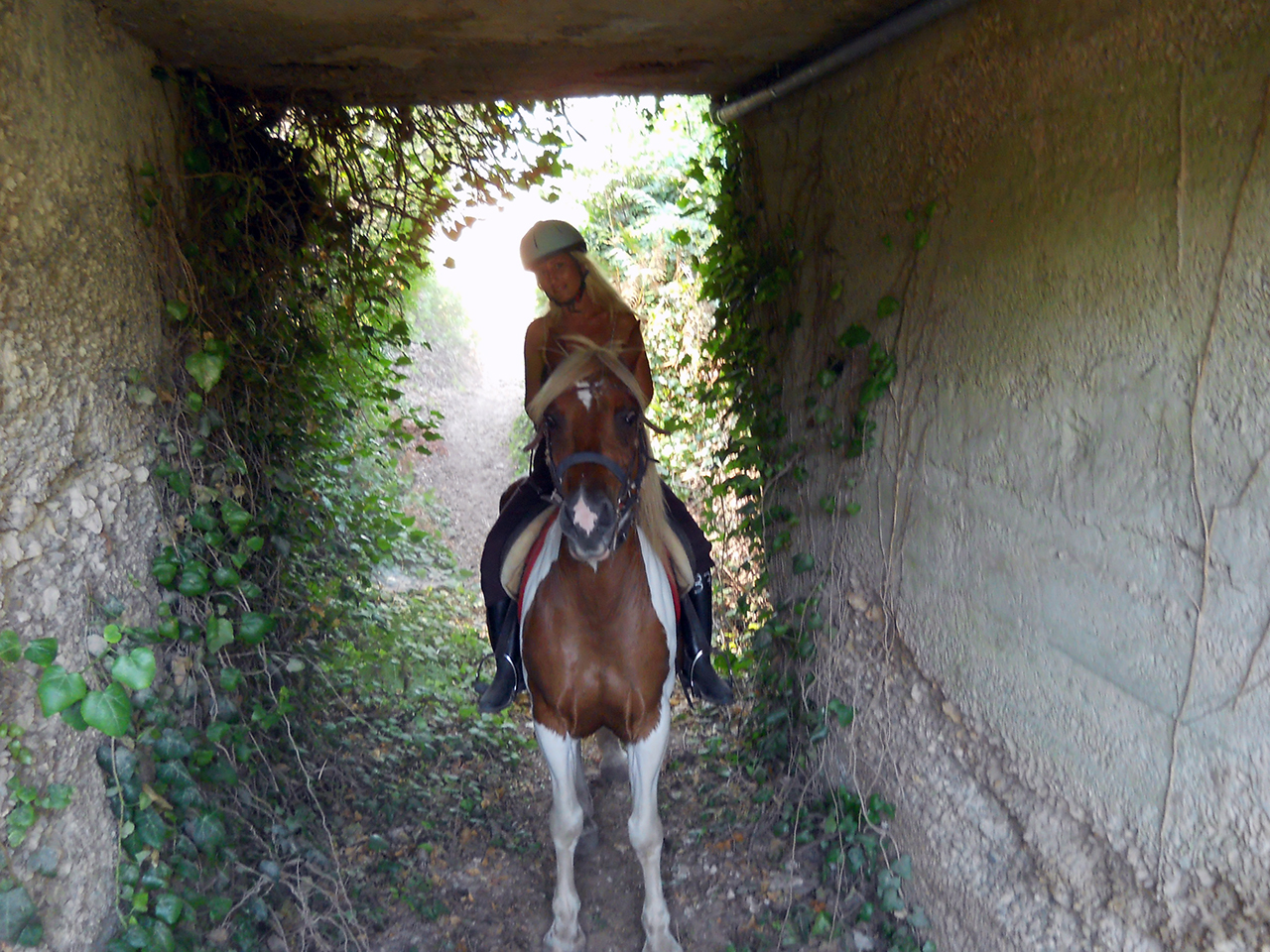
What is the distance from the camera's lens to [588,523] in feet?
8.21

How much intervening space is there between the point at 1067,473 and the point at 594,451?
150cm

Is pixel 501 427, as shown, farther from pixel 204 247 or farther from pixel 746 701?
pixel 204 247

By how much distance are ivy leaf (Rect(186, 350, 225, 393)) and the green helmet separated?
1348mm

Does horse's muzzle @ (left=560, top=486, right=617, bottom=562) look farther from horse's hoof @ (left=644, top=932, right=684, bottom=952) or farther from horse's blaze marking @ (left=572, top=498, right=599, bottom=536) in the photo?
horse's hoof @ (left=644, top=932, right=684, bottom=952)

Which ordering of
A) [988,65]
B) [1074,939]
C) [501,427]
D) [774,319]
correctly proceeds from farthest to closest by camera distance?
[501,427]
[774,319]
[988,65]
[1074,939]

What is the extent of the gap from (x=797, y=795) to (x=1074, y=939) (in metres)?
1.56

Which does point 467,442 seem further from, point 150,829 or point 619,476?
point 150,829

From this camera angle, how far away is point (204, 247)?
10.4 ft

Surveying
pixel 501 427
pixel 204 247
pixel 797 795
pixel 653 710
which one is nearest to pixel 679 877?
pixel 797 795

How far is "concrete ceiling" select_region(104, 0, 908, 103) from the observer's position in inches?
109

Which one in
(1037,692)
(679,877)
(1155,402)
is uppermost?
(1155,402)

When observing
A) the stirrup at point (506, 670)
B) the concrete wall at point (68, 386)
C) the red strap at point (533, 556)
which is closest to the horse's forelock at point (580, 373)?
the red strap at point (533, 556)

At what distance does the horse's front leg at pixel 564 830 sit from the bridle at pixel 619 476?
0.95 m

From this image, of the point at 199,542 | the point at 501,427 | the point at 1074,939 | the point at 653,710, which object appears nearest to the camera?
the point at 1074,939
